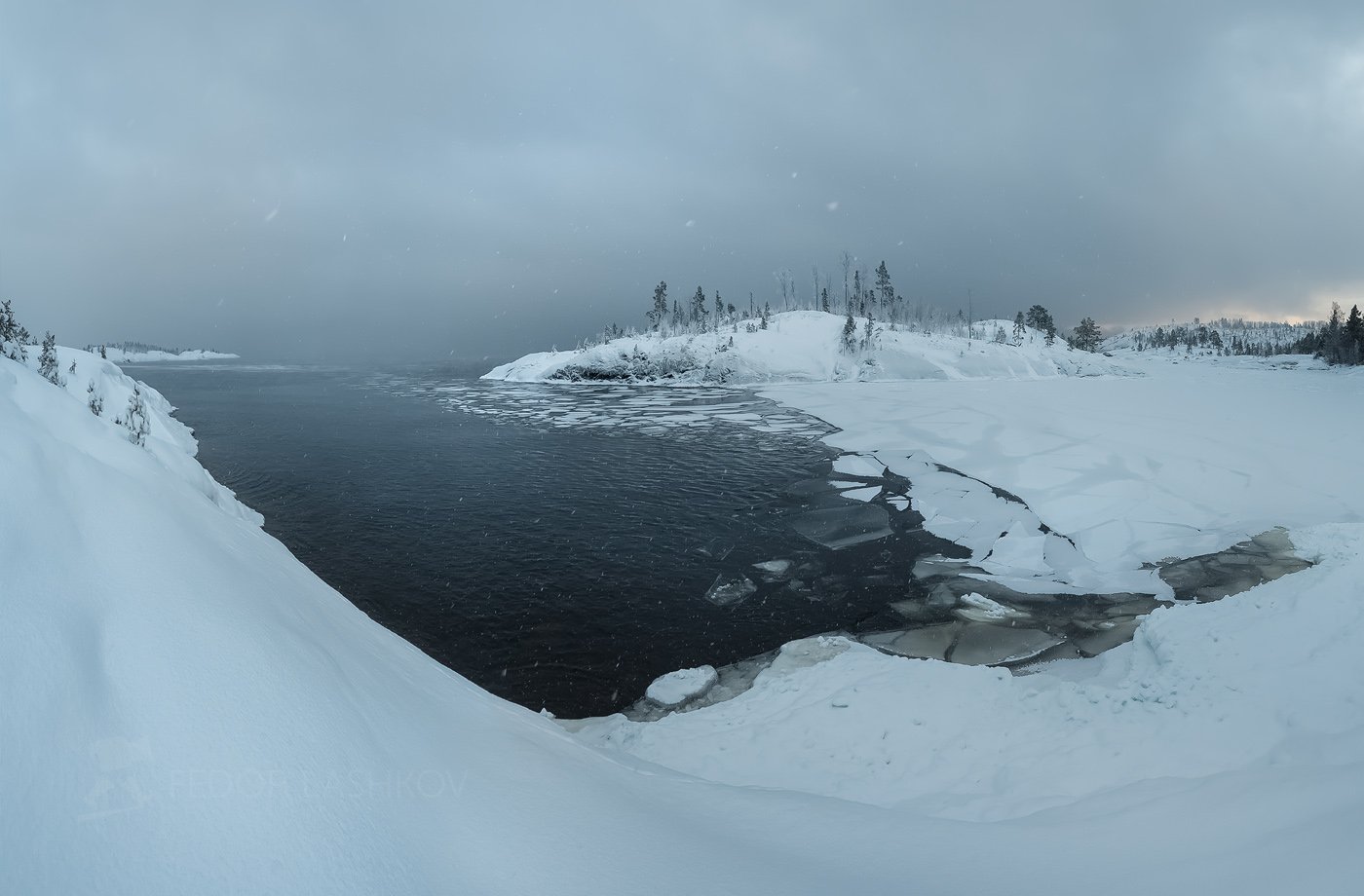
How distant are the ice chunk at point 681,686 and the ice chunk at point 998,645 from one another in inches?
144

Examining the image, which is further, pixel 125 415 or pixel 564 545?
pixel 125 415

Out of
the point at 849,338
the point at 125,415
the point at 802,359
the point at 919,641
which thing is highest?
the point at 849,338

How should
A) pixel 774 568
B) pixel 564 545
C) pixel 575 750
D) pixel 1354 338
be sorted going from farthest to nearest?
pixel 1354 338 < pixel 564 545 < pixel 774 568 < pixel 575 750

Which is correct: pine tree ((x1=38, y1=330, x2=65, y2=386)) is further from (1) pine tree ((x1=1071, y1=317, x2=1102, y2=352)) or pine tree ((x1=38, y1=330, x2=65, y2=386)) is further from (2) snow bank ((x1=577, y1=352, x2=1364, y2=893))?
(1) pine tree ((x1=1071, y1=317, x2=1102, y2=352))

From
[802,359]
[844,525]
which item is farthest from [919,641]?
[802,359]

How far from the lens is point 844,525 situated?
50.9 feet

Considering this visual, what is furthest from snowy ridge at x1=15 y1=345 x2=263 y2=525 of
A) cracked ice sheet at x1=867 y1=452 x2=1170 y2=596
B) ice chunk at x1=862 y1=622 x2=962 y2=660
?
cracked ice sheet at x1=867 y1=452 x2=1170 y2=596

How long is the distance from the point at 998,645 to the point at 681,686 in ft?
16.1

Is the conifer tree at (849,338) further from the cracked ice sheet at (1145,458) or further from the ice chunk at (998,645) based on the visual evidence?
the ice chunk at (998,645)

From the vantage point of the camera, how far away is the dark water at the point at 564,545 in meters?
9.80

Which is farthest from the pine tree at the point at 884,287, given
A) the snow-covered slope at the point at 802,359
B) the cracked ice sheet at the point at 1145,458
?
the cracked ice sheet at the point at 1145,458

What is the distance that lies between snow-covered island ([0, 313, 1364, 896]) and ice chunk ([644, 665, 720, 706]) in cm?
13

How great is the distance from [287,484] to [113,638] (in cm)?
2183

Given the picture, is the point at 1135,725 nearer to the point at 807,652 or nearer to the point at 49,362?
the point at 807,652
